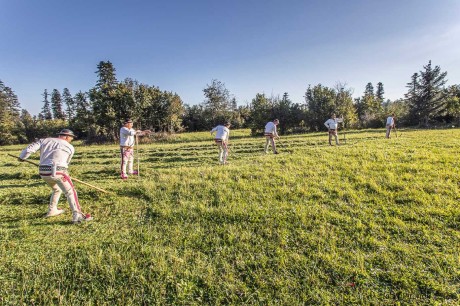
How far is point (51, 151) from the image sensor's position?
18.5 feet

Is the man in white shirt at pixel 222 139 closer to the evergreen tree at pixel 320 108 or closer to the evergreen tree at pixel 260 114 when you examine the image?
the evergreen tree at pixel 260 114

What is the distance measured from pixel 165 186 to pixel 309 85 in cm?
4303

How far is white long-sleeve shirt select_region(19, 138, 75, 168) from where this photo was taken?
5578mm

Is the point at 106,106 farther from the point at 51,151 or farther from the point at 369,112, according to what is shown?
the point at 369,112

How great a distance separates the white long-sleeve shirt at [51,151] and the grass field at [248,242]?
163cm

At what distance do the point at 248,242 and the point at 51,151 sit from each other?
5342 mm

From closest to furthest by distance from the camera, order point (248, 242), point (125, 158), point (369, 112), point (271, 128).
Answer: point (248, 242)
point (125, 158)
point (271, 128)
point (369, 112)

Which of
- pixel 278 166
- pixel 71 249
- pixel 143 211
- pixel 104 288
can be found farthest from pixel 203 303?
pixel 278 166

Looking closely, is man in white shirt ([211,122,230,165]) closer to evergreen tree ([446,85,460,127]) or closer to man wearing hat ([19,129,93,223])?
man wearing hat ([19,129,93,223])

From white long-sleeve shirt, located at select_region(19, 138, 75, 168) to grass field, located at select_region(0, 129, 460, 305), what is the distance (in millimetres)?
1630

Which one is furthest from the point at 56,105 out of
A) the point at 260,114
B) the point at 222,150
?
the point at 222,150

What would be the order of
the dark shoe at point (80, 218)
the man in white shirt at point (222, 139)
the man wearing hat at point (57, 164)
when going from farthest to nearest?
the man in white shirt at point (222, 139), the dark shoe at point (80, 218), the man wearing hat at point (57, 164)

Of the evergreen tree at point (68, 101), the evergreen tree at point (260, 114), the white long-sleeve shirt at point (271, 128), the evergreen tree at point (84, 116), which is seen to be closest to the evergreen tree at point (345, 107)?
the evergreen tree at point (260, 114)

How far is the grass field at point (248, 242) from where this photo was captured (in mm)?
3684
